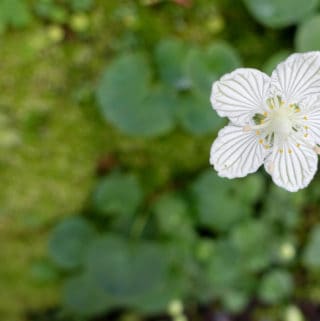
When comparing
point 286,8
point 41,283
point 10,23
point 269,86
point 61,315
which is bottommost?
point 61,315

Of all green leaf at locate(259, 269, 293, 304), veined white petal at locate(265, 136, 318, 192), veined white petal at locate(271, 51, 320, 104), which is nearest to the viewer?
veined white petal at locate(271, 51, 320, 104)

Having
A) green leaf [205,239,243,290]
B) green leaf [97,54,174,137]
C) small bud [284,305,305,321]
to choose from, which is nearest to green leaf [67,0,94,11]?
green leaf [97,54,174,137]

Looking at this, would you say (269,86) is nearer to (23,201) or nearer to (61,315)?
(23,201)

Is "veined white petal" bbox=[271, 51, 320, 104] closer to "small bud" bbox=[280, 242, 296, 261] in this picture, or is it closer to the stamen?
the stamen

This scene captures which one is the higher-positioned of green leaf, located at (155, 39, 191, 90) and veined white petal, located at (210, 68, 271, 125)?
green leaf, located at (155, 39, 191, 90)

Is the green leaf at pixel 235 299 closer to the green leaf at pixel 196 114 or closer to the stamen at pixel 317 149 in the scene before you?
the green leaf at pixel 196 114

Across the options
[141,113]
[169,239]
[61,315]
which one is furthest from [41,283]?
[141,113]

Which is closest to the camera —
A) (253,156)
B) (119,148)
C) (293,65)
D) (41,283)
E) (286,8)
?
(293,65)
